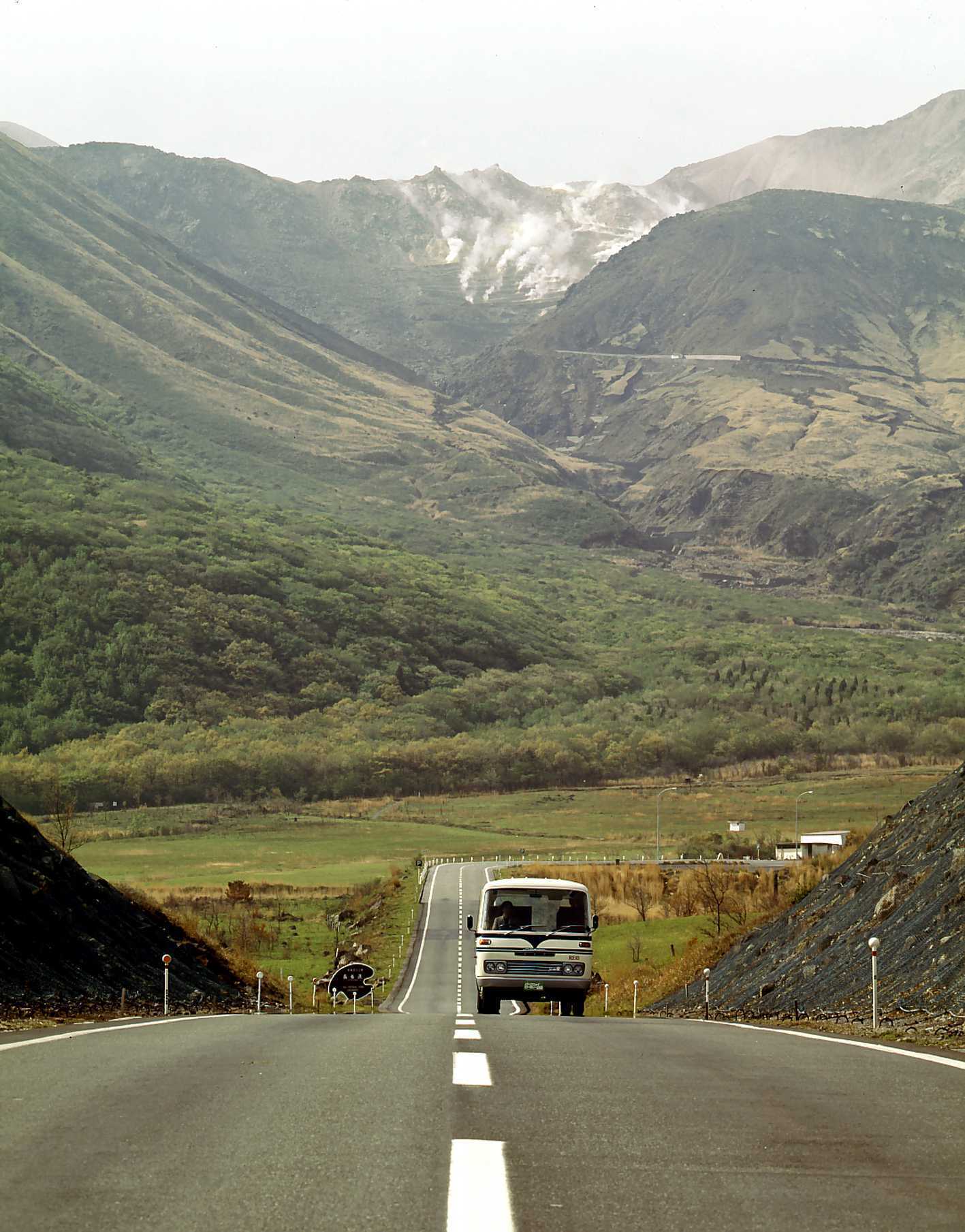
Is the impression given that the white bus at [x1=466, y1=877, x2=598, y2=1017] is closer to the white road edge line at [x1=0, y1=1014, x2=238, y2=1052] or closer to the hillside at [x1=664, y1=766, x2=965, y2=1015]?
the hillside at [x1=664, y1=766, x2=965, y2=1015]

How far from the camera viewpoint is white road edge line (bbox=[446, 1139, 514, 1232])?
25.7 ft

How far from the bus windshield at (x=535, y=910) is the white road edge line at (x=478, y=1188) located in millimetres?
22703

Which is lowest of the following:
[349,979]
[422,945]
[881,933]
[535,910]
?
[422,945]

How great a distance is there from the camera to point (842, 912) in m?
37.6

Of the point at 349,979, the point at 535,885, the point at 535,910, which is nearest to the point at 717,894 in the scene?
the point at 349,979

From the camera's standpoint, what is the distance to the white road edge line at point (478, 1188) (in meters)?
7.82

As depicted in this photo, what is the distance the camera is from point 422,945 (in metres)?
111

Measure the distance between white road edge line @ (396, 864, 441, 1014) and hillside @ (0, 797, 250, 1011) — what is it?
101 feet

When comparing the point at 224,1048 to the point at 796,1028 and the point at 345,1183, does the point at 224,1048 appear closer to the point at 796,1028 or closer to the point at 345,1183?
the point at 345,1183

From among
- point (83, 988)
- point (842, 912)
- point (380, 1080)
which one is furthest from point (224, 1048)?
point (842, 912)

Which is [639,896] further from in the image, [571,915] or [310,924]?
[571,915]

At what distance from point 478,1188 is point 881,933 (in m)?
25.1

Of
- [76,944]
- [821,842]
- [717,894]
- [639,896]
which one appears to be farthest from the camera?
[821,842]

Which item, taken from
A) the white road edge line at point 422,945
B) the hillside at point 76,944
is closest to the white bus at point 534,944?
the hillside at point 76,944
